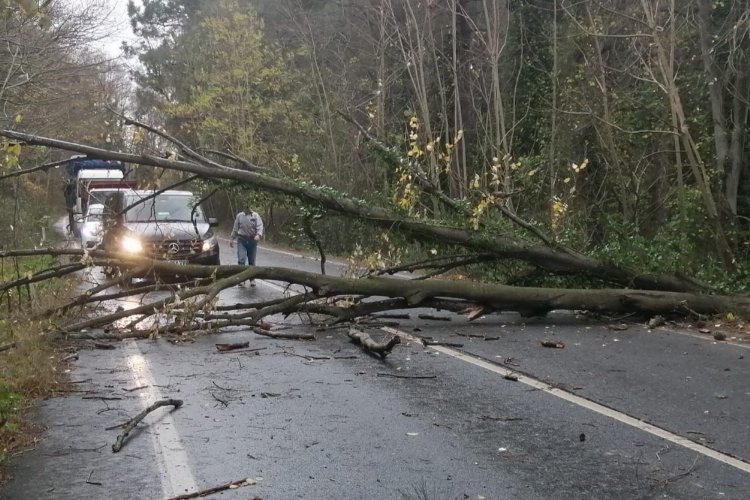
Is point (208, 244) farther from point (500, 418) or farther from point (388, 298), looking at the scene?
point (500, 418)

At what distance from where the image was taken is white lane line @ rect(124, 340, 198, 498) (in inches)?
→ 201

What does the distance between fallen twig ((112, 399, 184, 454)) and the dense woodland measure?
303 cm

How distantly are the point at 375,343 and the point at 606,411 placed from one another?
3.24 meters

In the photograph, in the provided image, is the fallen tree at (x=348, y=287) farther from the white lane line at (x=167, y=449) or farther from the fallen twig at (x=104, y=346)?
the white lane line at (x=167, y=449)

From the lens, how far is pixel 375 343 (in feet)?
30.4

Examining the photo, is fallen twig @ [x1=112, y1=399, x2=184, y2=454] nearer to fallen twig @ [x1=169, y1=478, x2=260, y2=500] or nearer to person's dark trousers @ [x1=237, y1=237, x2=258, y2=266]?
fallen twig @ [x1=169, y1=478, x2=260, y2=500]

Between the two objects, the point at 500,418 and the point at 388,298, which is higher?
the point at 388,298

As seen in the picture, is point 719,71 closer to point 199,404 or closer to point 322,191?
point 322,191

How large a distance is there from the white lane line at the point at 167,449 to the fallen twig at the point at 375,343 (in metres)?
2.51

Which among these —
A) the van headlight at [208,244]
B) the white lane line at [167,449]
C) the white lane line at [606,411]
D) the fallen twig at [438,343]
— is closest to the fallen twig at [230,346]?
the white lane line at [167,449]

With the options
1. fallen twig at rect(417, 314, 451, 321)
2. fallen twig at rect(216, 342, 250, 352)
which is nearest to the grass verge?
fallen twig at rect(216, 342, 250, 352)

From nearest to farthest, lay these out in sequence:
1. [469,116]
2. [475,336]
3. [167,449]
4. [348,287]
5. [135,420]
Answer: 1. [167,449]
2. [135,420]
3. [475,336]
4. [348,287]
5. [469,116]

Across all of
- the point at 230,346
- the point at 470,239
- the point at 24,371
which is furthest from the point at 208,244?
the point at 24,371

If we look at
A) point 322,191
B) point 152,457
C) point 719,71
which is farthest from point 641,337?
point 719,71
